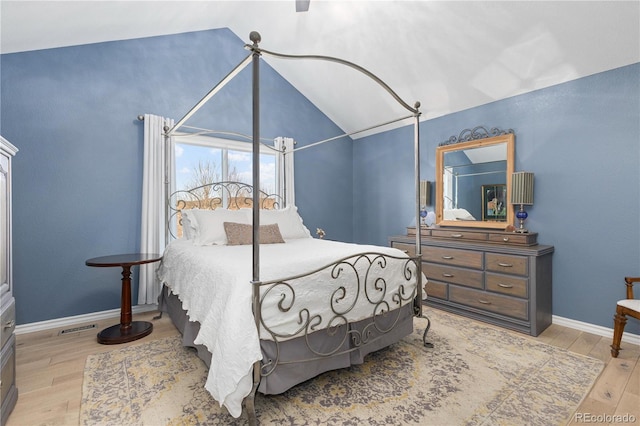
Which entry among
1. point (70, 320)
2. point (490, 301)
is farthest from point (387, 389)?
point (70, 320)

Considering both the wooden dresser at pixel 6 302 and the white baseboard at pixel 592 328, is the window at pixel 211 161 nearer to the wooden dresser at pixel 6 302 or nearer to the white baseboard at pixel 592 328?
the wooden dresser at pixel 6 302

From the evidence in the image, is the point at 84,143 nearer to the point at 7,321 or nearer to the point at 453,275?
the point at 7,321

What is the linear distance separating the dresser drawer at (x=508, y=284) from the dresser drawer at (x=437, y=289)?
18.4 inches

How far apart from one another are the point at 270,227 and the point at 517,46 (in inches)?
112

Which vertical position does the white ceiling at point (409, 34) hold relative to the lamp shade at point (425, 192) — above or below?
above

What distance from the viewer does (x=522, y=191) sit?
312 cm

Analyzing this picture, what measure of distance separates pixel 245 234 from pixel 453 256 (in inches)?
85.4

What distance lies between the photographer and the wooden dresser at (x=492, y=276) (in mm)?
2809

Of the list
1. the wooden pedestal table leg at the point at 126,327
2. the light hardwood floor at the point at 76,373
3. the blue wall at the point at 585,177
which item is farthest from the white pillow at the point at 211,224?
the blue wall at the point at 585,177

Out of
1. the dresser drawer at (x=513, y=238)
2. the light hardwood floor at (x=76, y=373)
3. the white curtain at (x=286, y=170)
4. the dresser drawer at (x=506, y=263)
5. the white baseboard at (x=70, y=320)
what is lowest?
the light hardwood floor at (x=76, y=373)

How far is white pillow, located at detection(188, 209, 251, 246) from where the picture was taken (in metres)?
2.92

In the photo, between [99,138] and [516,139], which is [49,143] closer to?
[99,138]

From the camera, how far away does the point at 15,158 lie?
280cm

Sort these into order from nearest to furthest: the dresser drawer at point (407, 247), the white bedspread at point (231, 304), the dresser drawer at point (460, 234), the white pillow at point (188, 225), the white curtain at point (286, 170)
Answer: the white bedspread at point (231, 304) < the white pillow at point (188, 225) < the dresser drawer at point (460, 234) < the dresser drawer at point (407, 247) < the white curtain at point (286, 170)
